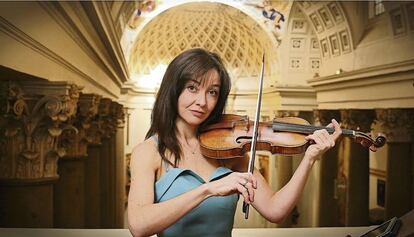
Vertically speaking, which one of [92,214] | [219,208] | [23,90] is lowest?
[92,214]

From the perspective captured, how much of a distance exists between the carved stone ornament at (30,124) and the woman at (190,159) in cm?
184

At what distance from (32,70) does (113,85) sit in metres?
2.44

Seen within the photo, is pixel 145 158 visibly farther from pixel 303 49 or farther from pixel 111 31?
pixel 303 49

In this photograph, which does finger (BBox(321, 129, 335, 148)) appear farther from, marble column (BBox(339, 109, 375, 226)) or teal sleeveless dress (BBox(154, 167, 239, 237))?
marble column (BBox(339, 109, 375, 226))

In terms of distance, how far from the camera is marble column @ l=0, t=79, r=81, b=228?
3080 millimetres

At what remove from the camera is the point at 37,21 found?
2842 mm

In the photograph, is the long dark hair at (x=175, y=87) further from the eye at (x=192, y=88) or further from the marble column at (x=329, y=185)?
the marble column at (x=329, y=185)

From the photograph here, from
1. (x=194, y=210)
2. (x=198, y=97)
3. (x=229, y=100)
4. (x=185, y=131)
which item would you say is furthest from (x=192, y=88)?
(x=229, y=100)

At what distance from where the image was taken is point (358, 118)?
407 cm

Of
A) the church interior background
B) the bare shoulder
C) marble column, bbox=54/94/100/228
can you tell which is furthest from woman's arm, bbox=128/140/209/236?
marble column, bbox=54/94/100/228

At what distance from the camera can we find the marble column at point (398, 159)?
12.5 ft

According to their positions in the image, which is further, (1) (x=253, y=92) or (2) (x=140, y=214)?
(1) (x=253, y=92)

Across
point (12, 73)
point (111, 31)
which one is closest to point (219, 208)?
point (12, 73)

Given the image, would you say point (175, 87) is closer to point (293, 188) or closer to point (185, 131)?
point (185, 131)
